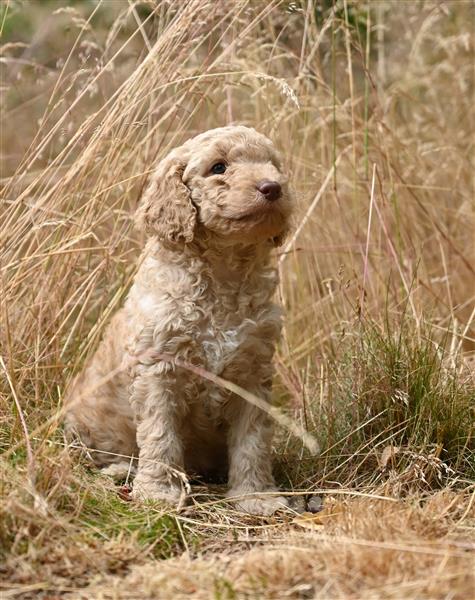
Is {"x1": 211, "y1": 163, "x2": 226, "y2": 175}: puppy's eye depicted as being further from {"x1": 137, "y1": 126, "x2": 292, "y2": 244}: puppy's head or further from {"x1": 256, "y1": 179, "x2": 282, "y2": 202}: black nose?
{"x1": 256, "y1": 179, "x2": 282, "y2": 202}: black nose

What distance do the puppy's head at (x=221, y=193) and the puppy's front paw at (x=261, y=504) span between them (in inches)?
35.9

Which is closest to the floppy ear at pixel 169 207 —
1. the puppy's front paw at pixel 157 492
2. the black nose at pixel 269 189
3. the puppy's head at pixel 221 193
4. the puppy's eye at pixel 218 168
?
the puppy's head at pixel 221 193

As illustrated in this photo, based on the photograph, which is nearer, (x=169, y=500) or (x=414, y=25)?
(x=169, y=500)

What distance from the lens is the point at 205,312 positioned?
11.3 feet

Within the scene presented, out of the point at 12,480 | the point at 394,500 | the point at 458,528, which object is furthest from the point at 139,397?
the point at 458,528

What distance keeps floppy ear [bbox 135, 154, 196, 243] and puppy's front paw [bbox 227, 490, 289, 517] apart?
3.08 ft

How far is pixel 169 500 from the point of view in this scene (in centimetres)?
335

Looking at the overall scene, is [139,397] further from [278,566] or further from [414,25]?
[414,25]

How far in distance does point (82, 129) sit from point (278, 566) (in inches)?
75.4

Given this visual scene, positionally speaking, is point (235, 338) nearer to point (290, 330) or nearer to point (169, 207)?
point (169, 207)

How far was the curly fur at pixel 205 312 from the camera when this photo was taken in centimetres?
338

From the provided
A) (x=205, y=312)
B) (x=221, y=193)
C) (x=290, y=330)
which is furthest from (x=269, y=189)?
(x=290, y=330)

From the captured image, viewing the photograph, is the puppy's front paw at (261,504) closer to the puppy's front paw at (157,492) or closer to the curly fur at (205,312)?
the curly fur at (205,312)

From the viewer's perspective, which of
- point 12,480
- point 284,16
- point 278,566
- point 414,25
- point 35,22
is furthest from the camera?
point 35,22
